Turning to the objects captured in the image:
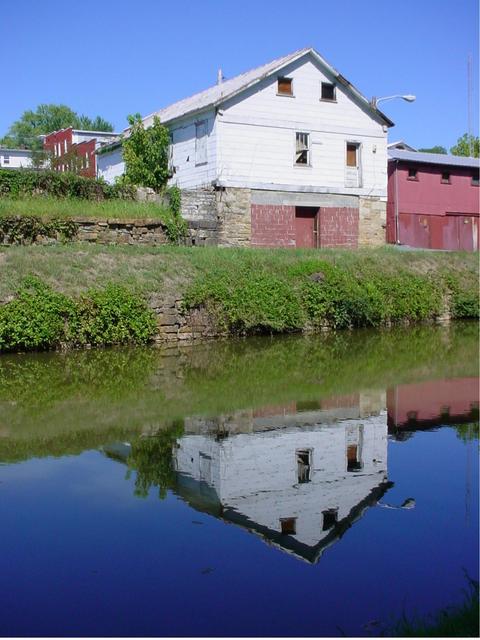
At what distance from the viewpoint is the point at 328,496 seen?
6.96 metres

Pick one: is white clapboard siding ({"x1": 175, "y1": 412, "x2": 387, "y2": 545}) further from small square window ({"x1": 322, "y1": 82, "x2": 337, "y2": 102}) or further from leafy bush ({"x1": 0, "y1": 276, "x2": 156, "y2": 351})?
small square window ({"x1": 322, "y1": 82, "x2": 337, "y2": 102})

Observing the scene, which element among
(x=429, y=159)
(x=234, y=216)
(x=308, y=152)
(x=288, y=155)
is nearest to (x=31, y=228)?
(x=234, y=216)

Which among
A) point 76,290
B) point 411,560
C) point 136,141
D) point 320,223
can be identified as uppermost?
point 136,141

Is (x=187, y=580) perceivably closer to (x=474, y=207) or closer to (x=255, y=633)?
(x=255, y=633)

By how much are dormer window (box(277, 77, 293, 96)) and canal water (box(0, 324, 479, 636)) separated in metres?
19.1

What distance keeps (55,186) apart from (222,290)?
770cm

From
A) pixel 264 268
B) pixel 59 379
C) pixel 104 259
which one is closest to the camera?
pixel 59 379

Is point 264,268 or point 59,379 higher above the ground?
point 264,268

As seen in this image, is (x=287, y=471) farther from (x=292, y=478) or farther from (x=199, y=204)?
(x=199, y=204)

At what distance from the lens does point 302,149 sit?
30328 mm

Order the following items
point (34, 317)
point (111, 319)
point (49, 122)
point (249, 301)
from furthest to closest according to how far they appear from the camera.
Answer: point (49, 122) → point (249, 301) → point (111, 319) → point (34, 317)

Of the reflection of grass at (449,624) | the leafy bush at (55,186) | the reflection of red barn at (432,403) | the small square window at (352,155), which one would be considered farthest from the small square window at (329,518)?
the small square window at (352,155)

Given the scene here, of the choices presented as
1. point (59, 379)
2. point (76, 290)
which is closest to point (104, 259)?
point (76, 290)

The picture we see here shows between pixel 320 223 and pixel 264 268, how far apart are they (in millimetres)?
10055
